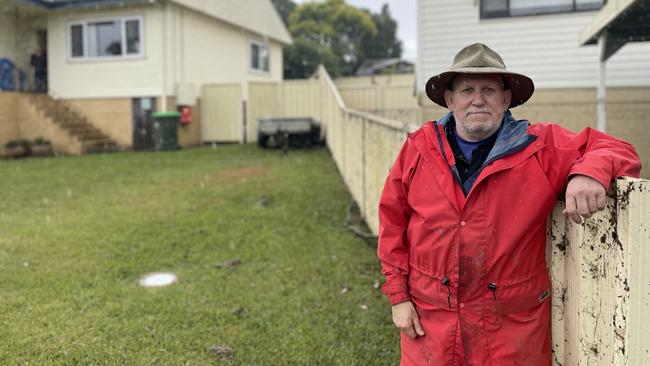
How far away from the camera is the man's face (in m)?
2.12

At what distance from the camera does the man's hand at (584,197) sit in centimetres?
167

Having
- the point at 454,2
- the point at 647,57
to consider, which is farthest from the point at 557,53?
the point at 454,2

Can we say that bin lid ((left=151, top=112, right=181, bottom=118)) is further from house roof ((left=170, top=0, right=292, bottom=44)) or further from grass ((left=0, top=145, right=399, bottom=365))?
grass ((left=0, top=145, right=399, bottom=365))

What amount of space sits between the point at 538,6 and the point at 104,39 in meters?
12.7

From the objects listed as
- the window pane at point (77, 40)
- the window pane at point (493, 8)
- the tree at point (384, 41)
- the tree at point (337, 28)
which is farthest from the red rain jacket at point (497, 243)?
the tree at point (384, 41)

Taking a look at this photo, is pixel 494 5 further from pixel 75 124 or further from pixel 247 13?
pixel 247 13

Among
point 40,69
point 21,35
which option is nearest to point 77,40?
point 40,69

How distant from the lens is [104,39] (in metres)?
17.2

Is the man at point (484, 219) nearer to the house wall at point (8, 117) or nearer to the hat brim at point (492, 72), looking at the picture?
the hat brim at point (492, 72)

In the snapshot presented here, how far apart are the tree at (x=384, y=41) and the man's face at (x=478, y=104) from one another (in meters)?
63.6

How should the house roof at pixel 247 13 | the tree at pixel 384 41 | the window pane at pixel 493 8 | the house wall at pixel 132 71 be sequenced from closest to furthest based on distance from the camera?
the window pane at pixel 493 8
the house wall at pixel 132 71
the house roof at pixel 247 13
the tree at pixel 384 41

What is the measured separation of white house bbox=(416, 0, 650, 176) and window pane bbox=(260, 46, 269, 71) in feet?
42.8

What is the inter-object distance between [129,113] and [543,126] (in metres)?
16.6

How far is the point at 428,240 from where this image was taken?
2.10 m
